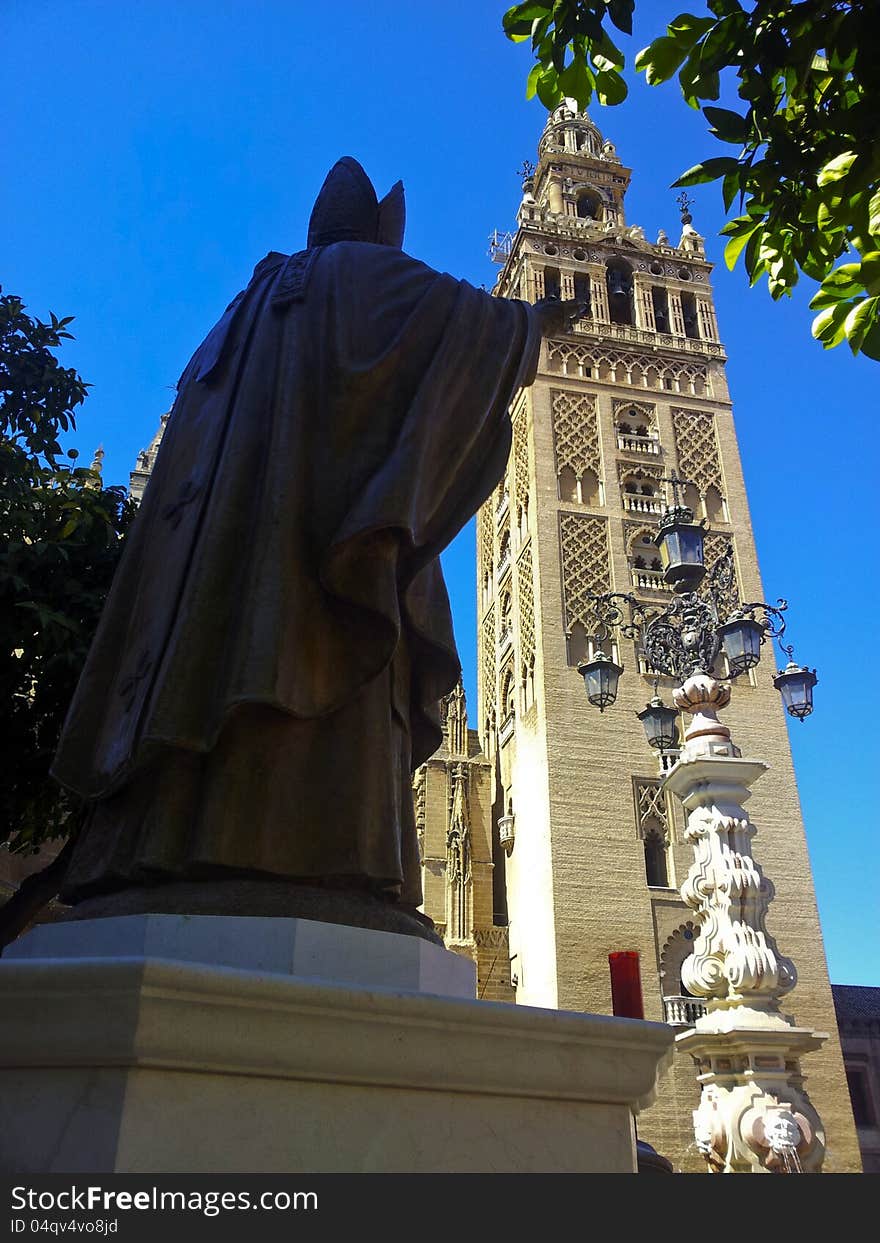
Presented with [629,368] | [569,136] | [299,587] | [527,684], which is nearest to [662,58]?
[299,587]

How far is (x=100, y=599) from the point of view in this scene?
641 centimetres

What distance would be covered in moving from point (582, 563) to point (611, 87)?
794 inches

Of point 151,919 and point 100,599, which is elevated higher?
point 100,599

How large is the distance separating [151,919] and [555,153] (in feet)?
115

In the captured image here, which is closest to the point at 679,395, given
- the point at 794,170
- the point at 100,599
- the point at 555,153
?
the point at 555,153

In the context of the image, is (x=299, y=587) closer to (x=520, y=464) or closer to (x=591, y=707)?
(x=591, y=707)

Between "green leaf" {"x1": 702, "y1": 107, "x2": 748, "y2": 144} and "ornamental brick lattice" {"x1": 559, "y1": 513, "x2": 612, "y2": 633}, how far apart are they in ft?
63.6

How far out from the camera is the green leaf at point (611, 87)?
3350 millimetres

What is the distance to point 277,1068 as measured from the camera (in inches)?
58.0

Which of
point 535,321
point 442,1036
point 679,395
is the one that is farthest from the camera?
point 679,395

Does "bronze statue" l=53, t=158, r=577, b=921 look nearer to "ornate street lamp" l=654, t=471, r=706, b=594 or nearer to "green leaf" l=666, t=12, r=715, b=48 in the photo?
→ "green leaf" l=666, t=12, r=715, b=48

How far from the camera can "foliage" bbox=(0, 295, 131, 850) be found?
19.9 ft

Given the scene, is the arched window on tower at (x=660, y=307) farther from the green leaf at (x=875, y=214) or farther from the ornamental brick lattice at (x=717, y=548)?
the green leaf at (x=875, y=214)

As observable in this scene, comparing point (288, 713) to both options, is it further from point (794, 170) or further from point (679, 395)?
point (679, 395)
